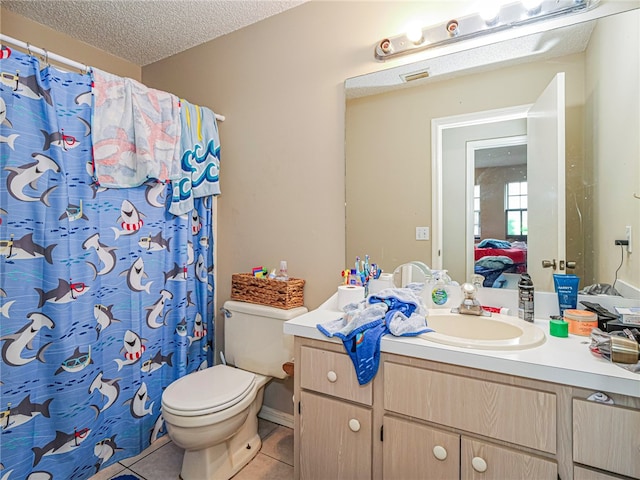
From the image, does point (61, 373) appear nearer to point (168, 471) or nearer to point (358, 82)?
point (168, 471)

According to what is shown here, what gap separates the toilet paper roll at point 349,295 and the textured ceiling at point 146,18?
164 cm

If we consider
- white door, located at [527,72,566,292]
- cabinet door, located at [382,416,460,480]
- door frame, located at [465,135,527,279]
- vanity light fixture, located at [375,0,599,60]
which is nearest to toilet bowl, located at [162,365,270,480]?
cabinet door, located at [382,416,460,480]

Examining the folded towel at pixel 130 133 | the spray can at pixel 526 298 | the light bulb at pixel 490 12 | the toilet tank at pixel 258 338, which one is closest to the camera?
the spray can at pixel 526 298

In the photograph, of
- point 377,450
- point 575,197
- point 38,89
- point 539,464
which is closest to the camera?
point 539,464

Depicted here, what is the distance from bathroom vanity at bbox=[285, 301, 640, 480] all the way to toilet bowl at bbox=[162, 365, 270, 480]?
0.37 metres

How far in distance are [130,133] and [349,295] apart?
1392 mm

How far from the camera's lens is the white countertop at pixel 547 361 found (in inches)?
33.3

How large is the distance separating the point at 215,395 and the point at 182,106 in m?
1.60

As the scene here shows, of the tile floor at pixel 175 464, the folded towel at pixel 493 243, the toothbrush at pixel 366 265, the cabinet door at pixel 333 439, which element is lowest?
the tile floor at pixel 175 464

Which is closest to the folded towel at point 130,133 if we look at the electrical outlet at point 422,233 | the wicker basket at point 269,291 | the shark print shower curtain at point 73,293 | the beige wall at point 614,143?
the shark print shower curtain at point 73,293

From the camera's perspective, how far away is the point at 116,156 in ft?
5.55

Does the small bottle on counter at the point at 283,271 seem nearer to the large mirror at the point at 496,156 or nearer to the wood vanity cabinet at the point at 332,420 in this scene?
the large mirror at the point at 496,156

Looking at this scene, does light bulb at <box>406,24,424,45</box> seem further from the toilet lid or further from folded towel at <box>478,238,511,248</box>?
the toilet lid

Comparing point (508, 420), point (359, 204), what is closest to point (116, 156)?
point (359, 204)
